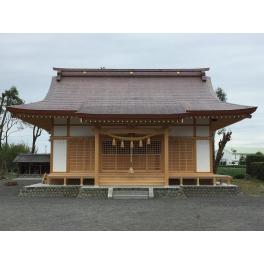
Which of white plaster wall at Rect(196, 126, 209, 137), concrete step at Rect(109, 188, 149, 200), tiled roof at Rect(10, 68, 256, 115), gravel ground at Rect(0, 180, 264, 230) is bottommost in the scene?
gravel ground at Rect(0, 180, 264, 230)

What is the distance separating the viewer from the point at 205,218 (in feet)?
34.1

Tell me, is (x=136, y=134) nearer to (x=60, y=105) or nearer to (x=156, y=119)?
(x=156, y=119)

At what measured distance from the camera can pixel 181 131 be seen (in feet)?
60.7

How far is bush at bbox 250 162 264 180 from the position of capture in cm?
2544

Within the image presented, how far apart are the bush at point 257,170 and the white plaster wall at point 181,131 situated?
9.16m

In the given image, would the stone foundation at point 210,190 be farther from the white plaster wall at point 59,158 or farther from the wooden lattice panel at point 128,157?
the white plaster wall at point 59,158

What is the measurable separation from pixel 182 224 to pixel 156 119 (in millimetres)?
7595

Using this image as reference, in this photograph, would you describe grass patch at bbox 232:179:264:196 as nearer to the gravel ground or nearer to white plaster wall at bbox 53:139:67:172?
the gravel ground

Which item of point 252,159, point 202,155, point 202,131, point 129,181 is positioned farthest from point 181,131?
point 252,159

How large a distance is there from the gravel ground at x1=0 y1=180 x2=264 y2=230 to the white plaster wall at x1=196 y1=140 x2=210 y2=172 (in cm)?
370

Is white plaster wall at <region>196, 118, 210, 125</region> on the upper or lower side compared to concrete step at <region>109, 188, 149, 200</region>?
upper

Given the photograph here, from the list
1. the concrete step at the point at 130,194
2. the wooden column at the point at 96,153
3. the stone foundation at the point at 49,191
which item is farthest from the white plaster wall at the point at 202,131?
the stone foundation at the point at 49,191

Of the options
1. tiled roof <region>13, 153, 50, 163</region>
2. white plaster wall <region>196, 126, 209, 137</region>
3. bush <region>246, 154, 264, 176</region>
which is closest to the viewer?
white plaster wall <region>196, 126, 209, 137</region>

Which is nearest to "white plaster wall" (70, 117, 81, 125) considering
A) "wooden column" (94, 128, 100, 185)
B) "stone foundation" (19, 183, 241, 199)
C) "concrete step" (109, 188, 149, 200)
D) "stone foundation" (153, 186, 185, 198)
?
"wooden column" (94, 128, 100, 185)
